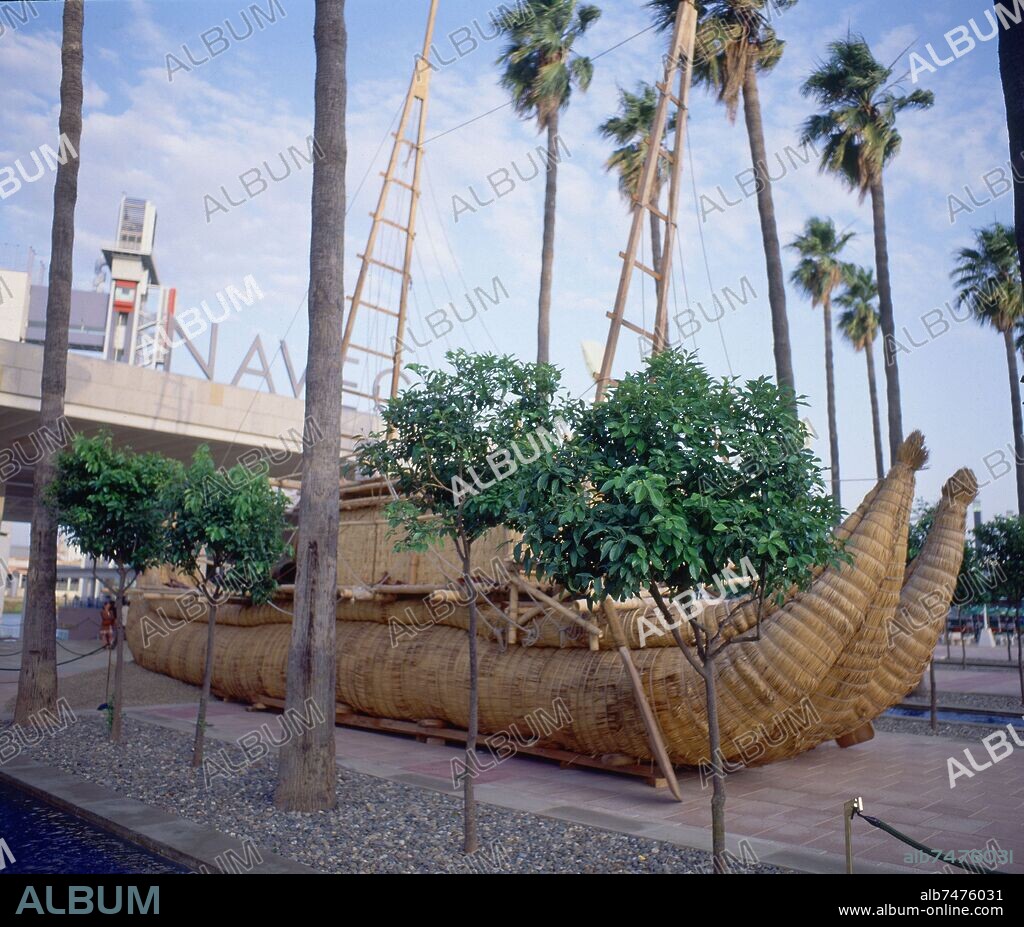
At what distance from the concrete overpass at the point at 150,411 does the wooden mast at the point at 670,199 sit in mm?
10252

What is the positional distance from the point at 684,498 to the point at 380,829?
4.22 metres

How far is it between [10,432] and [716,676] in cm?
2450

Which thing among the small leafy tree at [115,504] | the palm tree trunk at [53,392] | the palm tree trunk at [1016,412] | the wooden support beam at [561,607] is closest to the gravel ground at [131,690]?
the palm tree trunk at [53,392]

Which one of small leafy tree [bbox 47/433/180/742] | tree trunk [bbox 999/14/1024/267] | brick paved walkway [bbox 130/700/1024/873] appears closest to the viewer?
tree trunk [bbox 999/14/1024/267]

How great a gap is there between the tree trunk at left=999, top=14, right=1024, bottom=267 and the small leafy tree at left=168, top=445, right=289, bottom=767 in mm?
8457

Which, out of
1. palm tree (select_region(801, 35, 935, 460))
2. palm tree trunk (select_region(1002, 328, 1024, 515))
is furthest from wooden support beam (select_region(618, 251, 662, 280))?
palm tree trunk (select_region(1002, 328, 1024, 515))

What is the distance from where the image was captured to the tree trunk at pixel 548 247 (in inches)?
870

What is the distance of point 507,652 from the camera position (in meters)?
11.6

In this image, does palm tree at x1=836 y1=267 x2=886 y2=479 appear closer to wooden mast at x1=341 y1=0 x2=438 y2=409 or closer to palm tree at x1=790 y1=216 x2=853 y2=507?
palm tree at x1=790 y1=216 x2=853 y2=507

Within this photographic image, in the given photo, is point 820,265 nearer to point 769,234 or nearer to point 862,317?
point 862,317

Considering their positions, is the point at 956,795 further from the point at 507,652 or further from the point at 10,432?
the point at 10,432

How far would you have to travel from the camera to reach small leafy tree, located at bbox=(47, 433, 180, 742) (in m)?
11.7

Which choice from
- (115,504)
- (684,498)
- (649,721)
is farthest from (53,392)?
(684,498)

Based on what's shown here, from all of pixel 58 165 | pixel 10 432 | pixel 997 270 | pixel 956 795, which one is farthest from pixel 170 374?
pixel 997 270
